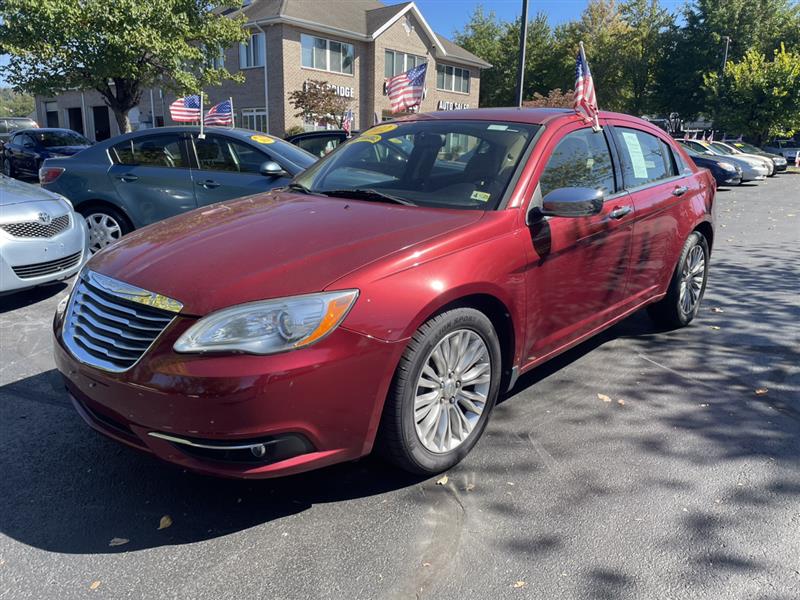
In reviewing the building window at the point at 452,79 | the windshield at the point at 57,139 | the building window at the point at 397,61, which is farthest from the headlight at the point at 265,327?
the building window at the point at 452,79

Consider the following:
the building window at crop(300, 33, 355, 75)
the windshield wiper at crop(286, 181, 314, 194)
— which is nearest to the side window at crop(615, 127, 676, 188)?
the windshield wiper at crop(286, 181, 314, 194)

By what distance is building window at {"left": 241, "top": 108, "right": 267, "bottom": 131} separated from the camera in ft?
104

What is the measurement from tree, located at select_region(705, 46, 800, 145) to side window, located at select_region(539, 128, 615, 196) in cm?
3052

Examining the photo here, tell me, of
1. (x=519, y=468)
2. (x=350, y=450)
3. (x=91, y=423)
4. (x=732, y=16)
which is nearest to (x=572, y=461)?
(x=519, y=468)

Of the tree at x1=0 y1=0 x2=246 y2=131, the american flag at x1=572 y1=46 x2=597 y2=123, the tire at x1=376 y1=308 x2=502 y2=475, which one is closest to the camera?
the tire at x1=376 y1=308 x2=502 y2=475

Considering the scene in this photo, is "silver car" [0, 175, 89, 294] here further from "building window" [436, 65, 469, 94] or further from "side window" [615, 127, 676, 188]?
"building window" [436, 65, 469, 94]

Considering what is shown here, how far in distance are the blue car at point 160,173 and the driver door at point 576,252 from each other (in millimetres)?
3564

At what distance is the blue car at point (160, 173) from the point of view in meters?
6.61

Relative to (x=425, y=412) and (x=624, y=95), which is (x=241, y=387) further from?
(x=624, y=95)

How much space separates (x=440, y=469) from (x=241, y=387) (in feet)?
3.63

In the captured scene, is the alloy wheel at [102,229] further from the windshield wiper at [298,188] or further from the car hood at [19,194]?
the windshield wiper at [298,188]

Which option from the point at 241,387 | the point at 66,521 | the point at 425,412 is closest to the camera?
the point at 241,387

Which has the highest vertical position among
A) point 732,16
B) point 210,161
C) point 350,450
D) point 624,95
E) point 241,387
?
point 732,16

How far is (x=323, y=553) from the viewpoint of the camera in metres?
2.42
